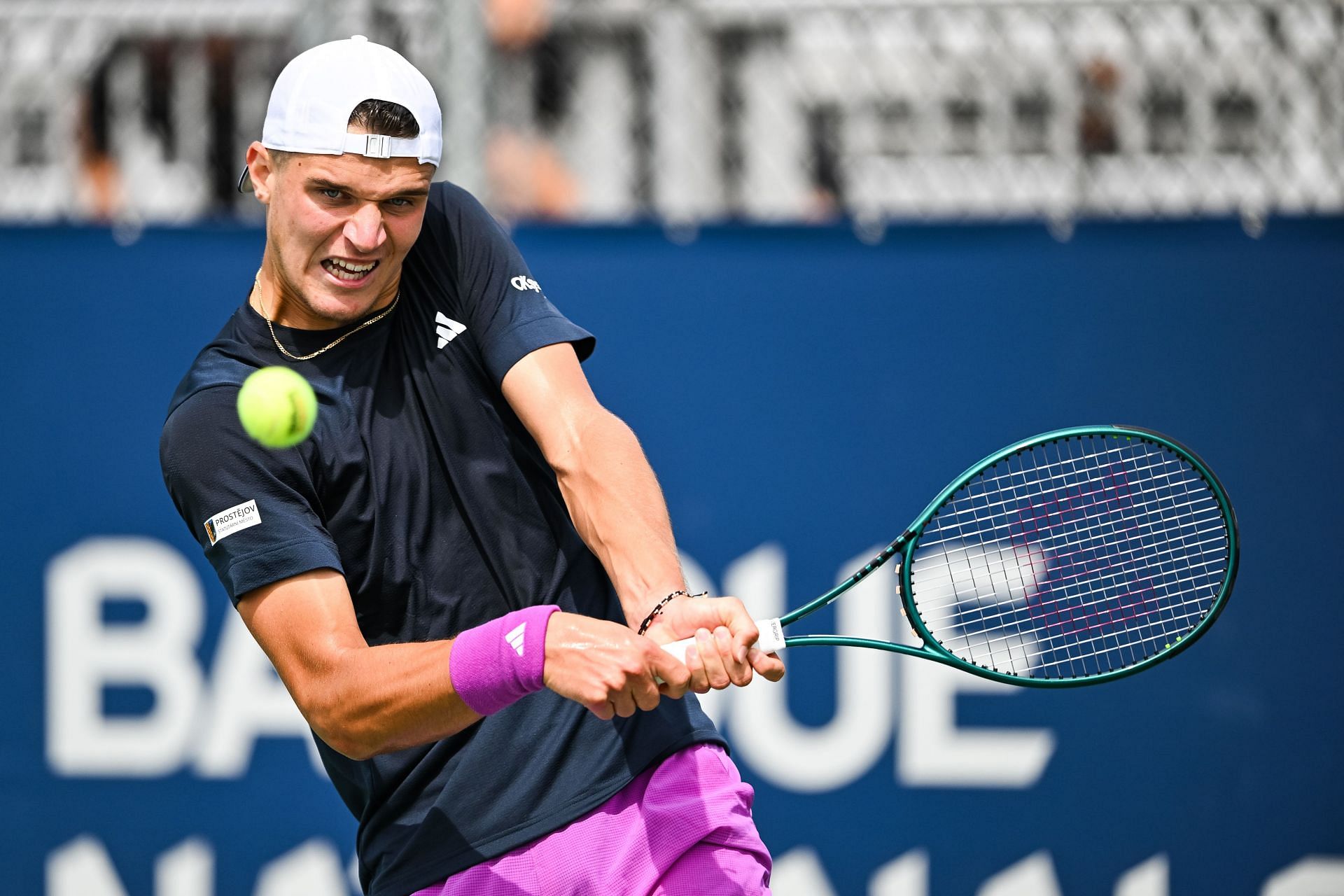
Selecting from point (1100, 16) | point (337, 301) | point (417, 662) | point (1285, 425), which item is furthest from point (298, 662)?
point (1100, 16)

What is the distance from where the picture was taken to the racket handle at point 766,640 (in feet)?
7.60

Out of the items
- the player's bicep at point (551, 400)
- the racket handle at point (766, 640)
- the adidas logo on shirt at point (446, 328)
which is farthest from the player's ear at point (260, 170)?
the racket handle at point (766, 640)

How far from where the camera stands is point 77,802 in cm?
416

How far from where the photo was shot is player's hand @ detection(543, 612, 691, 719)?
7.08 feet

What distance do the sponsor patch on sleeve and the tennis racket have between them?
1173 millimetres

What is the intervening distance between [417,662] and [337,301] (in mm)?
663

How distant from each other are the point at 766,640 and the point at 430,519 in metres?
→ 0.63

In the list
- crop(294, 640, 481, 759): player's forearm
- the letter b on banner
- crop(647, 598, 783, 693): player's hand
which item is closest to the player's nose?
crop(294, 640, 481, 759): player's forearm

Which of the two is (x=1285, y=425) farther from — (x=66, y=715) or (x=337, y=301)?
(x=66, y=715)

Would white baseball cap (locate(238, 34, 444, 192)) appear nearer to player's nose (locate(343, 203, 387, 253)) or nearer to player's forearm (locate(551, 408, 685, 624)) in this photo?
player's nose (locate(343, 203, 387, 253))

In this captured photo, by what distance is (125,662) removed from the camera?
416cm

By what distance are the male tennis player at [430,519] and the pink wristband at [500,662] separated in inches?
5.3

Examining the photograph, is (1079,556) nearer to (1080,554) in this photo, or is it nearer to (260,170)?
(1080,554)

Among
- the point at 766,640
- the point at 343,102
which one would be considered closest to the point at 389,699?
the point at 766,640
